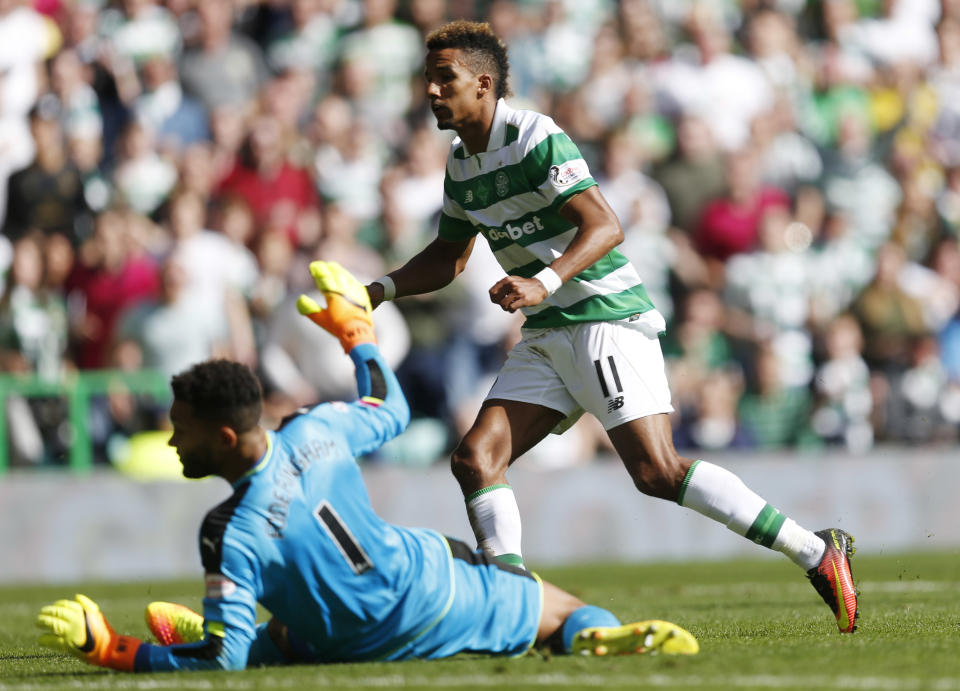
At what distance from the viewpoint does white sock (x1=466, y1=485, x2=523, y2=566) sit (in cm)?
638

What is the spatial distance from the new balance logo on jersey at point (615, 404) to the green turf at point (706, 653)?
101 centimetres

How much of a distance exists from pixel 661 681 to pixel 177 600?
5270 millimetres

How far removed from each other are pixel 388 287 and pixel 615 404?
1.13 meters

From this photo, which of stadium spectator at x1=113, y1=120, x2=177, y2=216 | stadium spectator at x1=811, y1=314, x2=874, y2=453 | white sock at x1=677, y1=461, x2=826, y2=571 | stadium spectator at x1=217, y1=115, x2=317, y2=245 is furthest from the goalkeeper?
stadium spectator at x1=113, y1=120, x2=177, y2=216

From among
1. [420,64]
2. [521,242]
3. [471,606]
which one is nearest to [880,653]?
[471,606]

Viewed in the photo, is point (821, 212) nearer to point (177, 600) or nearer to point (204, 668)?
point (177, 600)

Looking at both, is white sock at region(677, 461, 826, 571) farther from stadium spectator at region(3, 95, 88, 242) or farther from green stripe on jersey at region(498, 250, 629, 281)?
stadium spectator at region(3, 95, 88, 242)

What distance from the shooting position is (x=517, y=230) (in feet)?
21.6

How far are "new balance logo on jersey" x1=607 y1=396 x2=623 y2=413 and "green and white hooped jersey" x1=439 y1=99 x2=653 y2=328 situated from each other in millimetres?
364

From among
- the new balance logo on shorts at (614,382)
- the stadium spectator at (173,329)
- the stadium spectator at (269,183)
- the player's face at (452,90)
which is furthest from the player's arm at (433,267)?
the stadium spectator at (269,183)

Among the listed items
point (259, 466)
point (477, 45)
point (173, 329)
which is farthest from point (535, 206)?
point (173, 329)

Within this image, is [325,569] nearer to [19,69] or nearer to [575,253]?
[575,253]

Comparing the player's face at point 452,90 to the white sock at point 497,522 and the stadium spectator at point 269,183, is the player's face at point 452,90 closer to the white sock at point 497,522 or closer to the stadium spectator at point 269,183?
the white sock at point 497,522

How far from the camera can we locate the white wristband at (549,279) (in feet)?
19.4
